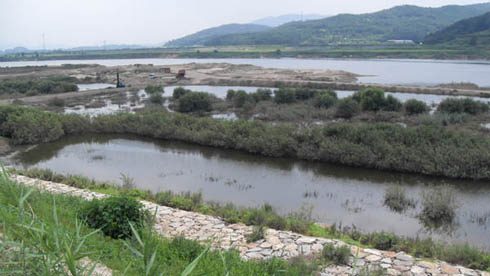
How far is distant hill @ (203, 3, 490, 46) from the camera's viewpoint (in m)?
135

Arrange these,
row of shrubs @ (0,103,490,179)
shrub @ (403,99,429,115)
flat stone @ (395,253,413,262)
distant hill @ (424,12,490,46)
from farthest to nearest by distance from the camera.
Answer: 1. distant hill @ (424,12,490,46)
2. shrub @ (403,99,429,115)
3. row of shrubs @ (0,103,490,179)
4. flat stone @ (395,253,413,262)

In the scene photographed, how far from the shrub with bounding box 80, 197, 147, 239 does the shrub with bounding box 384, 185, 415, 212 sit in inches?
302

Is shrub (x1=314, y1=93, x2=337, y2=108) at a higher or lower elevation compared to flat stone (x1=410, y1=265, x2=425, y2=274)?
higher

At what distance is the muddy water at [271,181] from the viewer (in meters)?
10.9

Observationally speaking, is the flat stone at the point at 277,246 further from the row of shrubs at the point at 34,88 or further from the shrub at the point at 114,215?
the row of shrubs at the point at 34,88

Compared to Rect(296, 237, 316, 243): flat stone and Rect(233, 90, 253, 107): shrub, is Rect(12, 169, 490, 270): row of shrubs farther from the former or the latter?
Rect(233, 90, 253, 107): shrub

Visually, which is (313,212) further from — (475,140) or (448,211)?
(475,140)

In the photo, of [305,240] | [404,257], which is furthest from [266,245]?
[404,257]

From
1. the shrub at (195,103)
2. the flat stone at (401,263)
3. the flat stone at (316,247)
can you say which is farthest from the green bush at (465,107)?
the flat stone at (316,247)

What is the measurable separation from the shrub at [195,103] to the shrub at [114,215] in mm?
20560

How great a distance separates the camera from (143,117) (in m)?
23.2

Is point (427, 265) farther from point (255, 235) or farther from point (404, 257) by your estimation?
point (255, 235)

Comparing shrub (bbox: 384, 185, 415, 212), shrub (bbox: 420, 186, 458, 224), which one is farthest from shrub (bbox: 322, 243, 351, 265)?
shrub (bbox: 384, 185, 415, 212)

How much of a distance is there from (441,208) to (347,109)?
1496 cm
